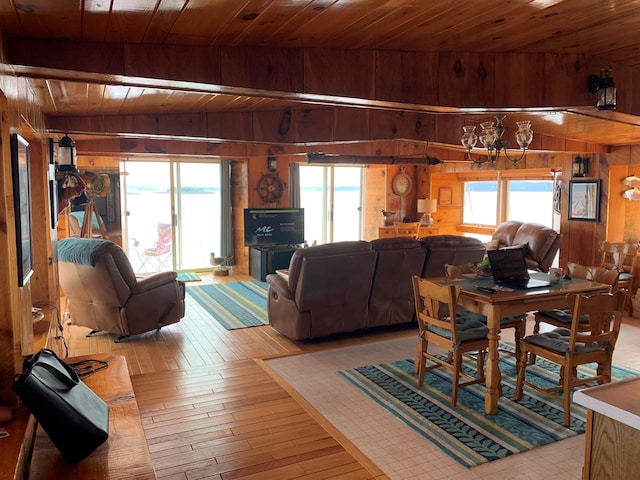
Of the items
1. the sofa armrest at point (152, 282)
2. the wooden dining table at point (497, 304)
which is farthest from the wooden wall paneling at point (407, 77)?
the sofa armrest at point (152, 282)

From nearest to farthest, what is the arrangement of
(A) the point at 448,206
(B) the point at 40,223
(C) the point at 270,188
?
(B) the point at 40,223
(C) the point at 270,188
(A) the point at 448,206

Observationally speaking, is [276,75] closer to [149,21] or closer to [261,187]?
[149,21]

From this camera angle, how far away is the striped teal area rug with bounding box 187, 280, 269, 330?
20.7 feet

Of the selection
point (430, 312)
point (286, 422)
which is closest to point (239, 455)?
point (286, 422)

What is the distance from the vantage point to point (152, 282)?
18.3ft

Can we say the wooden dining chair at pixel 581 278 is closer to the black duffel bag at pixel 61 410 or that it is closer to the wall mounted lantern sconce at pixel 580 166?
the wall mounted lantern sconce at pixel 580 166

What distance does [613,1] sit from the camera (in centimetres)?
217

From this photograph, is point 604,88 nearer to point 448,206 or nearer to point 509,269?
point 509,269

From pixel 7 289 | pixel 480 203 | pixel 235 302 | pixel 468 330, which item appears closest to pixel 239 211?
pixel 235 302

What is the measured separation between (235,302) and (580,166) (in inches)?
222

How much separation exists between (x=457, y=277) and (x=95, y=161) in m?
6.96

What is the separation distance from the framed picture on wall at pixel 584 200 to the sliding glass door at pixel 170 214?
6.44m

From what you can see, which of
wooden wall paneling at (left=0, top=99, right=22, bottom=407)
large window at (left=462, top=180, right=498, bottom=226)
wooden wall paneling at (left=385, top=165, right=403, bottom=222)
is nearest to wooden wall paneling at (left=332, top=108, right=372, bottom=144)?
wooden wall paneling at (left=0, top=99, right=22, bottom=407)

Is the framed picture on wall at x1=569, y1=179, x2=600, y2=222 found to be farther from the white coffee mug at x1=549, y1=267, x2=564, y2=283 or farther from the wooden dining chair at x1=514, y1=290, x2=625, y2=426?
the wooden dining chair at x1=514, y1=290, x2=625, y2=426
